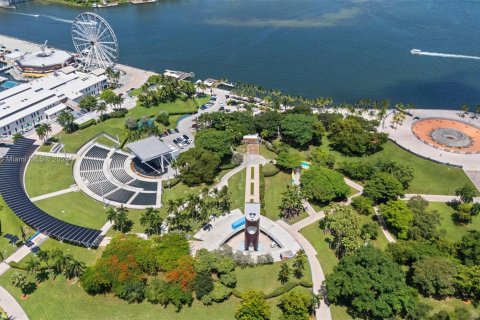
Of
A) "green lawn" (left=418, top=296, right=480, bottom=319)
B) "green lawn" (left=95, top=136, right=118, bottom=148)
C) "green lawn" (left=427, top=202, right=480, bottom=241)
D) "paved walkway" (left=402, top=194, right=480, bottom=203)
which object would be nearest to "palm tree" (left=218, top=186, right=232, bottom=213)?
"green lawn" (left=95, top=136, right=118, bottom=148)

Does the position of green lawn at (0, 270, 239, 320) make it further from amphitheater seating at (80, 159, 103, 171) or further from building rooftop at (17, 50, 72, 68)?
building rooftop at (17, 50, 72, 68)

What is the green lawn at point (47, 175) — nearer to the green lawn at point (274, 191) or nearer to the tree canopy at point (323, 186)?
the green lawn at point (274, 191)

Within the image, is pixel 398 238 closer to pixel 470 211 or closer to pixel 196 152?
pixel 470 211

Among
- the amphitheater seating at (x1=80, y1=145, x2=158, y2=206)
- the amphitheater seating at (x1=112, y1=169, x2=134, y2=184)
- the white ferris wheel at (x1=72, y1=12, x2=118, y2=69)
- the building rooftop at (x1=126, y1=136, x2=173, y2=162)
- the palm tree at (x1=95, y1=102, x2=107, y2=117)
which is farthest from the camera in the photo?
the white ferris wheel at (x1=72, y1=12, x2=118, y2=69)

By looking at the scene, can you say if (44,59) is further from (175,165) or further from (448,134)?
(448,134)

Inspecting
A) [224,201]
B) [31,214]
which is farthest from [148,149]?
[31,214]

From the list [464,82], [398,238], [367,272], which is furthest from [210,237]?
[464,82]
